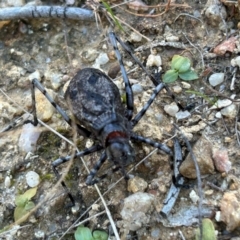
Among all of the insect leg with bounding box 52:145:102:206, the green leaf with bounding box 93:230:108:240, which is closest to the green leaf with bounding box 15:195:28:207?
the insect leg with bounding box 52:145:102:206

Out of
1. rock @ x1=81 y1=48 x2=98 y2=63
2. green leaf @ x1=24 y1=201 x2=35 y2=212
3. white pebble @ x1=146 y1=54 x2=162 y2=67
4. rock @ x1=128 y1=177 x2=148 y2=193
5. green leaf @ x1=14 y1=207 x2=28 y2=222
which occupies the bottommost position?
green leaf @ x1=14 y1=207 x2=28 y2=222

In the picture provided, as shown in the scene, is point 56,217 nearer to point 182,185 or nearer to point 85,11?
point 182,185

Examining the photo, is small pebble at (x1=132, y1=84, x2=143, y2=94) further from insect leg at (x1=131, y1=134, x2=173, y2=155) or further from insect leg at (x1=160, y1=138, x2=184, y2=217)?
insect leg at (x1=160, y1=138, x2=184, y2=217)

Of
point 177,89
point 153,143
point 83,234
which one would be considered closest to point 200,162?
point 153,143

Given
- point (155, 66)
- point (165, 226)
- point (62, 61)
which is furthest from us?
point (62, 61)

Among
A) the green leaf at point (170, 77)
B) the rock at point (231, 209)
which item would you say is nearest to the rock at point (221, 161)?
the rock at point (231, 209)

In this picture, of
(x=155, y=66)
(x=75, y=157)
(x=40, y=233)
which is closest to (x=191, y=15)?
(x=155, y=66)

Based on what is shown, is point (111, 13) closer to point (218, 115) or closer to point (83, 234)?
point (218, 115)
